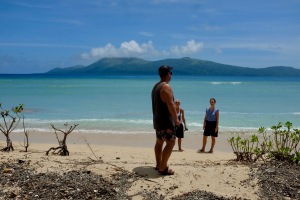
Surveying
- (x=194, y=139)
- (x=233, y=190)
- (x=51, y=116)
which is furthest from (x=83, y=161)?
(x=51, y=116)

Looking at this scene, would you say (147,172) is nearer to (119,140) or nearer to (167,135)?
(167,135)

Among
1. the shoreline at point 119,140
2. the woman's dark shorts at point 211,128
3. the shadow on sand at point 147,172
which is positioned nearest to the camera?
the shadow on sand at point 147,172

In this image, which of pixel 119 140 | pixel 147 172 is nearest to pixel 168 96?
pixel 147 172

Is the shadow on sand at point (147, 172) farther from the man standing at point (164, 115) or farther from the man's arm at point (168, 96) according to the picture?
the man's arm at point (168, 96)

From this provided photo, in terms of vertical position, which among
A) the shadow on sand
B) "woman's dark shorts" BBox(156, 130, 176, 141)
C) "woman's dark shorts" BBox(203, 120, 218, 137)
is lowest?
the shadow on sand

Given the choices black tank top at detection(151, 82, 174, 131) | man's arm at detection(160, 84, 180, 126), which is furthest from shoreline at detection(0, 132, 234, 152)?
man's arm at detection(160, 84, 180, 126)

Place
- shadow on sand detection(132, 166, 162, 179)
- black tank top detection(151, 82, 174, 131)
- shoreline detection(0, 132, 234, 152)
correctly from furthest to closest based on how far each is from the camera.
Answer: shoreline detection(0, 132, 234, 152) → shadow on sand detection(132, 166, 162, 179) → black tank top detection(151, 82, 174, 131)

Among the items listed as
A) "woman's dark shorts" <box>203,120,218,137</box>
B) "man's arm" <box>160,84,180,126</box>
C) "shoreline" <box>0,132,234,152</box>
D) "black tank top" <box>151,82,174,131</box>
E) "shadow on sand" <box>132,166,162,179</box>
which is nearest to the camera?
"man's arm" <box>160,84,180,126</box>

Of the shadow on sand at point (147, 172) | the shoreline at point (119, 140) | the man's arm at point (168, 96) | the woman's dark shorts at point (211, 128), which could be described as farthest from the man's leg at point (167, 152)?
the shoreline at point (119, 140)

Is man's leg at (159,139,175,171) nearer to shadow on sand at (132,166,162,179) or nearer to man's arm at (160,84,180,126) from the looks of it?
shadow on sand at (132,166,162,179)

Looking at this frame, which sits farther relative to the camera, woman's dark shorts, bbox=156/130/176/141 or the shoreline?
the shoreline

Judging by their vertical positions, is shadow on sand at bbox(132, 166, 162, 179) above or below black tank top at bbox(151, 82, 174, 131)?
below

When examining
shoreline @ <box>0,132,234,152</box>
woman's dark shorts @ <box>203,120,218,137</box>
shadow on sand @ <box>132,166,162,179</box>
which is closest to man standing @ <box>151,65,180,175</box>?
shadow on sand @ <box>132,166,162,179</box>

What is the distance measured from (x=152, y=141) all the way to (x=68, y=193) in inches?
310
